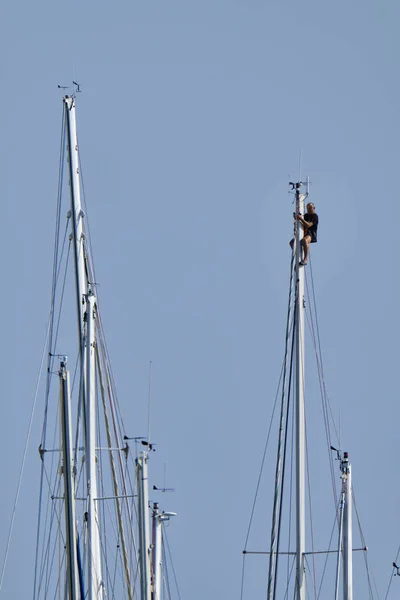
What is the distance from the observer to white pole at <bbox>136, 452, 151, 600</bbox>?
148ft

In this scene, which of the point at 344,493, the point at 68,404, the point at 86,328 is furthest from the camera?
the point at 344,493

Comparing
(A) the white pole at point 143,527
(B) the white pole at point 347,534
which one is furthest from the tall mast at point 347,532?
(A) the white pole at point 143,527

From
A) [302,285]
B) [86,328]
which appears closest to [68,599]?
[86,328]

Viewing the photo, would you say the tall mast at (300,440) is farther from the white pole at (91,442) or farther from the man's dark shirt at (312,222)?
the white pole at (91,442)

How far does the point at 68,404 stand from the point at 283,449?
7.17 m

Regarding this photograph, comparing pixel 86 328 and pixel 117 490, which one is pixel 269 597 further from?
pixel 86 328

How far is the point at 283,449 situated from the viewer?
159 ft

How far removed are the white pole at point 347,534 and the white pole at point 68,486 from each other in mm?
11064

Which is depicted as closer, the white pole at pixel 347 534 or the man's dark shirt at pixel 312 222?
the man's dark shirt at pixel 312 222

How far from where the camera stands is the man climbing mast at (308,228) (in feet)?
163

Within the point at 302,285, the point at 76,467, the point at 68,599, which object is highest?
the point at 302,285

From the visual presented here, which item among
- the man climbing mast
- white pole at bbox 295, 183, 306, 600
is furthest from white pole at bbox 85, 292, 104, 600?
the man climbing mast

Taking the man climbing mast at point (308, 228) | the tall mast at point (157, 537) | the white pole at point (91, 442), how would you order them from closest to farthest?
the white pole at point (91, 442), the man climbing mast at point (308, 228), the tall mast at point (157, 537)

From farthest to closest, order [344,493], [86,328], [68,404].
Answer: [344,493] < [86,328] < [68,404]
